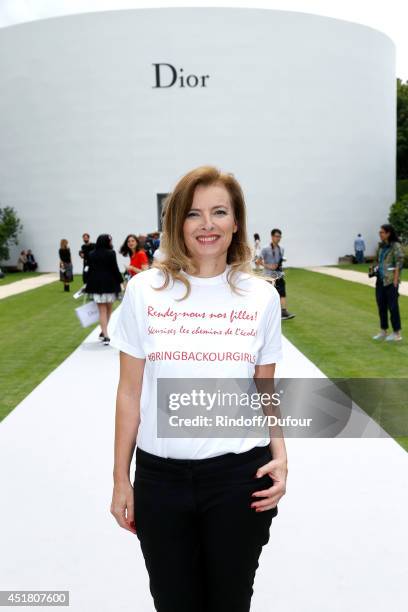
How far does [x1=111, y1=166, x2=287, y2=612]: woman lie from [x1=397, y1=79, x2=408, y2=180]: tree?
55.6 metres

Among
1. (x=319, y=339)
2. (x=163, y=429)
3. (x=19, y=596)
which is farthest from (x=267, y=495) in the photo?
(x=319, y=339)

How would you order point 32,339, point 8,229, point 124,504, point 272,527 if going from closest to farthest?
1. point 124,504
2. point 272,527
3. point 32,339
4. point 8,229

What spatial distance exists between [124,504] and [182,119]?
32.1 m

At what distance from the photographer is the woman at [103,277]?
36.2 ft

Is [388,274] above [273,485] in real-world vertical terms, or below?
below

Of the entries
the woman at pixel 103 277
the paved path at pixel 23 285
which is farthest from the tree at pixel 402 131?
the woman at pixel 103 277

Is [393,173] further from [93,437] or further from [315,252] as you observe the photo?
[93,437]

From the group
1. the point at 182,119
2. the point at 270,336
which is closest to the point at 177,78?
the point at 182,119

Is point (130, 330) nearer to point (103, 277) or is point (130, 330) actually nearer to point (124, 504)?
point (124, 504)

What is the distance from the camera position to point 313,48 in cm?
3341

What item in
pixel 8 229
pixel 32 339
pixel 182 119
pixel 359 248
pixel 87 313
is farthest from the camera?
pixel 359 248

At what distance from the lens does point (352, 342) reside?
447 inches

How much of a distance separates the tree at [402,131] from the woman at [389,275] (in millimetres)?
46455

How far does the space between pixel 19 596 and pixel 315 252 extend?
106 feet
